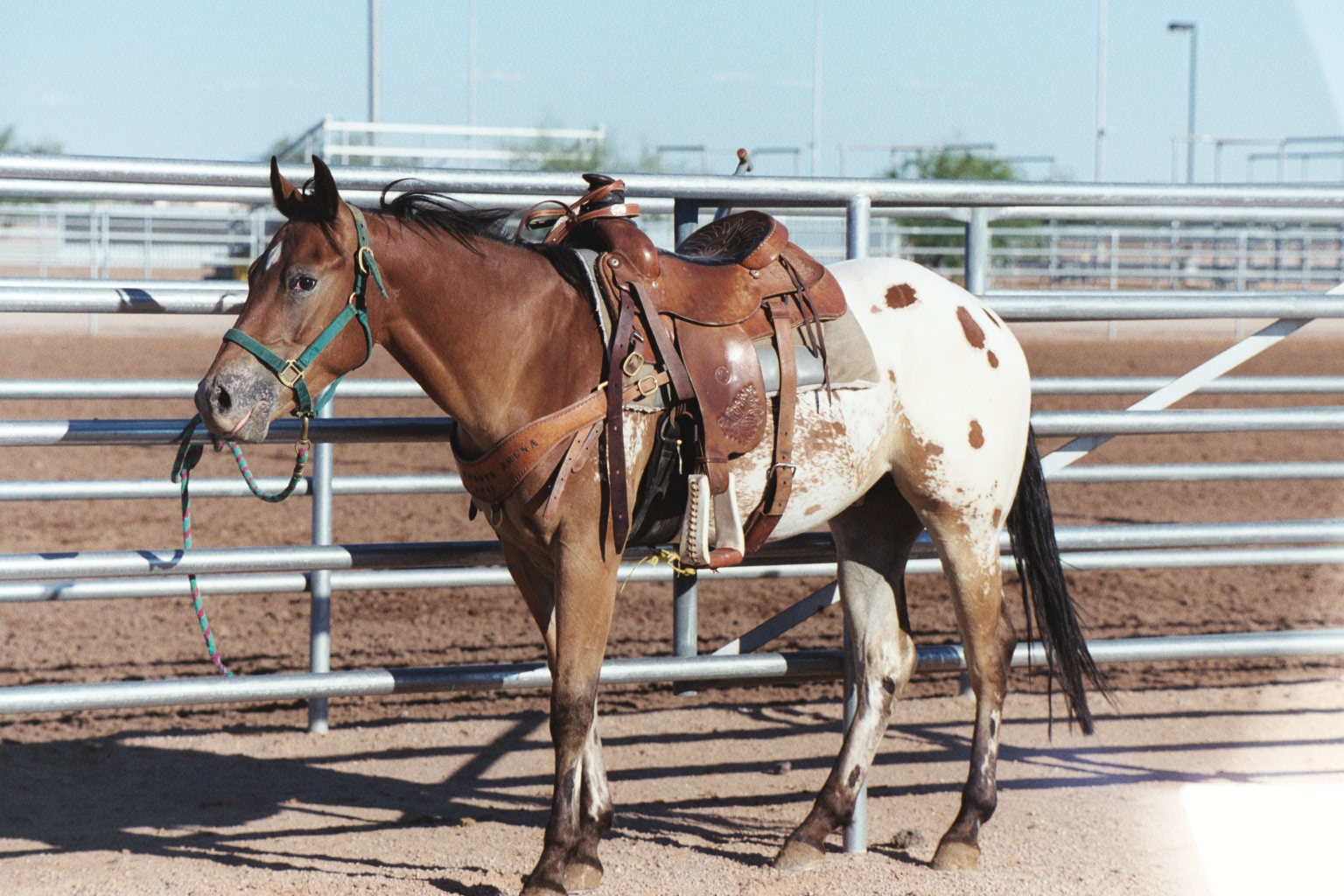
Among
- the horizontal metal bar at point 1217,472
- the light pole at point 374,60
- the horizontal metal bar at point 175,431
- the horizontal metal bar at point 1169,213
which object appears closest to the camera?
the horizontal metal bar at point 175,431

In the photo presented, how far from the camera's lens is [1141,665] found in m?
5.33

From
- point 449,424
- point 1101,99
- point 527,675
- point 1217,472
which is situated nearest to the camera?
point 449,424

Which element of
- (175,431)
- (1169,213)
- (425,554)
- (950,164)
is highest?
(950,164)

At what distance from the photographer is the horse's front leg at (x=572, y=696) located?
2625mm

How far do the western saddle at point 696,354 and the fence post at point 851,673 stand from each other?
1.13 feet

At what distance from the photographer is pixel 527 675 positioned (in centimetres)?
316

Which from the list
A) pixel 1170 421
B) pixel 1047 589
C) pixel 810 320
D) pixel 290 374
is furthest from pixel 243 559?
pixel 1170 421

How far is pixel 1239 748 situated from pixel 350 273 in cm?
353

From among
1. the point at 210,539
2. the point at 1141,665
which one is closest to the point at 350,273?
the point at 1141,665

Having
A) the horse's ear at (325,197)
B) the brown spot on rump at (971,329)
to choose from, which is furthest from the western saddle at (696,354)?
the horse's ear at (325,197)

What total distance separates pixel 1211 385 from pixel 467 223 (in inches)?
97.4

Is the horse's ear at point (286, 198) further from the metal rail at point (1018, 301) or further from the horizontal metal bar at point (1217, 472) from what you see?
the horizontal metal bar at point (1217, 472)

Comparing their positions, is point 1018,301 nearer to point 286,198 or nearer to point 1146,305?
point 1146,305

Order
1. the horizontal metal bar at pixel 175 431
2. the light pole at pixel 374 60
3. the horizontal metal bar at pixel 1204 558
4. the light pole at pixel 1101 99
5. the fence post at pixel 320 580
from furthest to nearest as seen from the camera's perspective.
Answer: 1. the light pole at pixel 1101 99
2. the light pole at pixel 374 60
3. the fence post at pixel 320 580
4. the horizontal metal bar at pixel 1204 558
5. the horizontal metal bar at pixel 175 431
